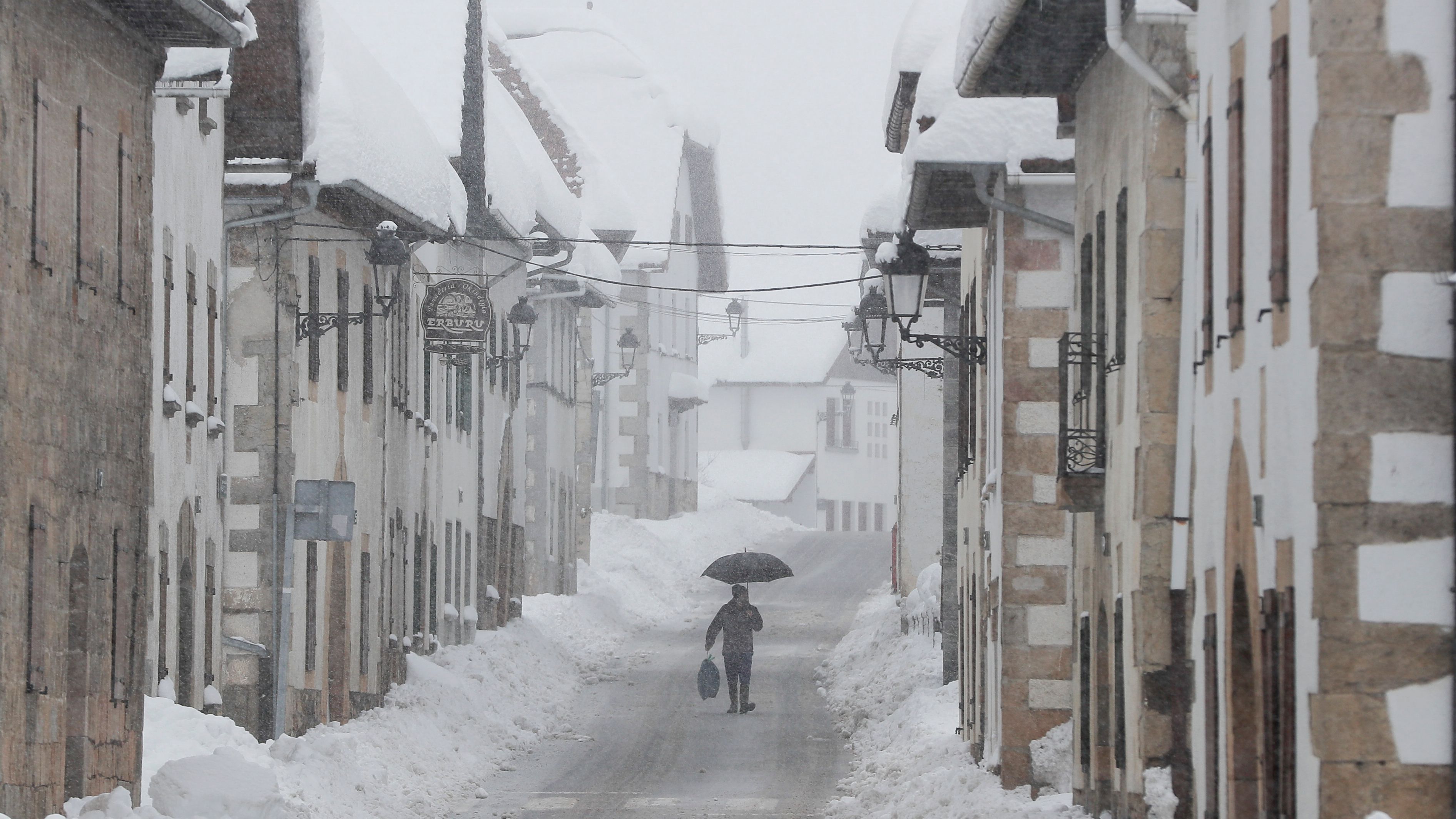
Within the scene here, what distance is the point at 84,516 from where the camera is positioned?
11.7 m

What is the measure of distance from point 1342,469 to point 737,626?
64.1 feet

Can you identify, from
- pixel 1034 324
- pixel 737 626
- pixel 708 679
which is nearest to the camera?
pixel 1034 324

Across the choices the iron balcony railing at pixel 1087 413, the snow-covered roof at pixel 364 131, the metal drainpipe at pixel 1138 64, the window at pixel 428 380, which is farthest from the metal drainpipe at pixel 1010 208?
the window at pixel 428 380

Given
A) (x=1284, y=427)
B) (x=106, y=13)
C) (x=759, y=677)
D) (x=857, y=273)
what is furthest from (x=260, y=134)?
(x=857, y=273)

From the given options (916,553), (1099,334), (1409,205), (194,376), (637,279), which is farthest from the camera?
(637,279)

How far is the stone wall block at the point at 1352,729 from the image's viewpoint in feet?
25.4

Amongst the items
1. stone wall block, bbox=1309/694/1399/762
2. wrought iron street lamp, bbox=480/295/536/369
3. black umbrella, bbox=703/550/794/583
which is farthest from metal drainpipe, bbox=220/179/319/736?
wrought iron street lamp, bbox=480/295/536/369

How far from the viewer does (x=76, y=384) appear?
11.6m

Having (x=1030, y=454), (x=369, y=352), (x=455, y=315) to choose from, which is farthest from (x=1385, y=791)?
(x=455, y=315)

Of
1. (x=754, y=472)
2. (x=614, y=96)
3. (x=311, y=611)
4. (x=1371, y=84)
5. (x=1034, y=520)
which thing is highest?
(x=614, y=96)

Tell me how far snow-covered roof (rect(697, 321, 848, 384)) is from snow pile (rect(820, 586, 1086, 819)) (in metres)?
47.4

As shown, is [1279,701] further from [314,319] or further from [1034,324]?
[314,319]

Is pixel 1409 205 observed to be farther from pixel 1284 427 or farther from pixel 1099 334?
pixel 1099 334

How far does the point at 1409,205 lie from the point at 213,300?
13037 mm
